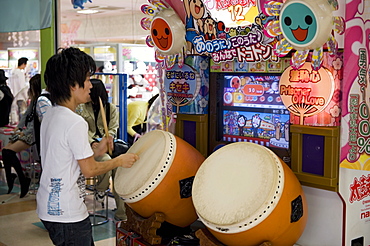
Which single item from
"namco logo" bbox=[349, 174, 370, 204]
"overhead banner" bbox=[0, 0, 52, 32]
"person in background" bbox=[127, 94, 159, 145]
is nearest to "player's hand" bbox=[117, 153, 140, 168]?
"namco logo" bbox=[349, 174, 370, 204]

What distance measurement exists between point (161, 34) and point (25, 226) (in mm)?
2533

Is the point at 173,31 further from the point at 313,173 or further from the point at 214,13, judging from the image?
the point at 313,173

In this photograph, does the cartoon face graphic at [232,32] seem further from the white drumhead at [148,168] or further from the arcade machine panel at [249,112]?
the white drumhead at [148,168]

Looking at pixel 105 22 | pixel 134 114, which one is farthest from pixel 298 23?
pixel 105 22

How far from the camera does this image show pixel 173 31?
325 cm

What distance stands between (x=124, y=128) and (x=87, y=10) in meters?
2.43

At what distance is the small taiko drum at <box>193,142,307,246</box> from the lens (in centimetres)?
240

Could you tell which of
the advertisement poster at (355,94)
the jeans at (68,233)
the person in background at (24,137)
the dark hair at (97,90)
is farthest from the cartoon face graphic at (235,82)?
the person in background at (24,137)

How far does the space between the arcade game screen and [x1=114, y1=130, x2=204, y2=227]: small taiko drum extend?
329 mm

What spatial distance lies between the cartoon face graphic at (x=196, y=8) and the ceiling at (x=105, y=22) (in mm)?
2776

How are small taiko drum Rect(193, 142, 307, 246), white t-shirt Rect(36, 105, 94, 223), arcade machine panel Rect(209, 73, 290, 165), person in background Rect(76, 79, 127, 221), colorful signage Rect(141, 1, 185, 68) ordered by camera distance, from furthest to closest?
person in background Rect(76, 79, 127, 221) → colorful signage Rect(141, 1, 185, 68) → arcade machine panel Rect(209, 73, 290, 165) → small taiko drum Rect(193, 142, 307, 246) → white t-shirt Rect(36, 105, 94, 223)

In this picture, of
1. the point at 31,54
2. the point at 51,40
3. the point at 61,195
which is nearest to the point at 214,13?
the point at 61,195

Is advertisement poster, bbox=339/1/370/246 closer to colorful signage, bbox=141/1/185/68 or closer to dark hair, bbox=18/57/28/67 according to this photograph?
colorful signage, bbox=141/1/185/68

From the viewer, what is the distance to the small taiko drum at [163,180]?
9.52 ft
